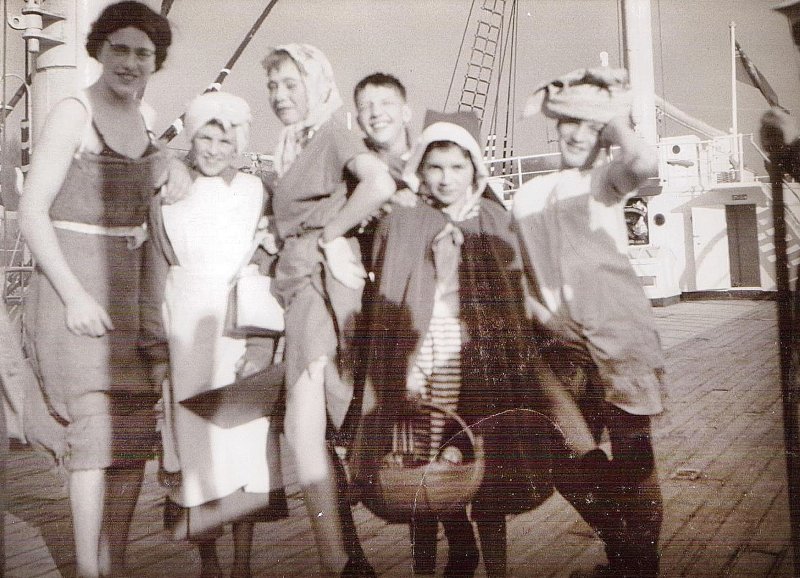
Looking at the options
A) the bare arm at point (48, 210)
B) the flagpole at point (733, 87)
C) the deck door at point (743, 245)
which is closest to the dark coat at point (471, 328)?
the deck door at point (743, 245)

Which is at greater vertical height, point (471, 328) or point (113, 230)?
point (113, 230)

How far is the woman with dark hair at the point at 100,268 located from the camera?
9.72 feet

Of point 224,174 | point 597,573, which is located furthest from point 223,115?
point 597,573

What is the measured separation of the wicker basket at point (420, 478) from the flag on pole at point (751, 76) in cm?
192

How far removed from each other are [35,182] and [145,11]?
0.90 metres

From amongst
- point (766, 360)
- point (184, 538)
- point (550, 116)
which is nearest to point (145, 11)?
point (550, 116)

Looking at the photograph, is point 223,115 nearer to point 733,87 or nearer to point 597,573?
point 733,87

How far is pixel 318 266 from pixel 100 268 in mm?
987

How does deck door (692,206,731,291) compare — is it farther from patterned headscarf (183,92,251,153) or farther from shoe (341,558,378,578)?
patterned headscarf (183,92,251,153)

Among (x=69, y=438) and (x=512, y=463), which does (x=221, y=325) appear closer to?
(x=69, y=438)

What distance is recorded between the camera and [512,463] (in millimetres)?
2891

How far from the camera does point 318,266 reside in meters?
2.90

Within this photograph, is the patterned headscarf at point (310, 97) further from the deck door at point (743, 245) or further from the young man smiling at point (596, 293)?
the deck door at point (743, 245)

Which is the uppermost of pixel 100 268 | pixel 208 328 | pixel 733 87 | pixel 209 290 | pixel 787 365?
pixel 733 87
